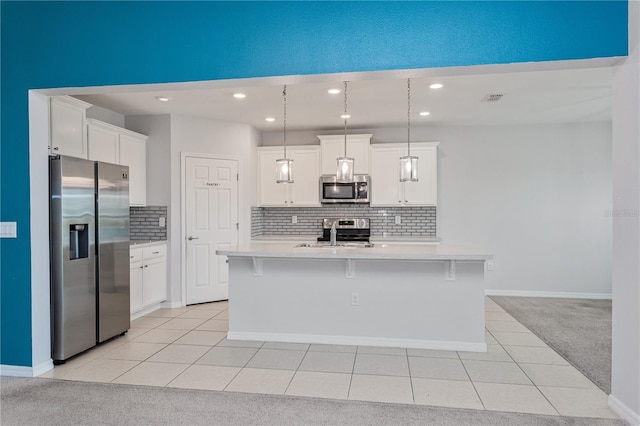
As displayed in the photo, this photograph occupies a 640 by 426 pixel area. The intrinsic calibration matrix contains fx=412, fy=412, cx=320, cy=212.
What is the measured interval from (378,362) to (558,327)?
232 cm

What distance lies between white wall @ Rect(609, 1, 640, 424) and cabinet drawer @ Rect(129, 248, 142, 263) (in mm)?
4453

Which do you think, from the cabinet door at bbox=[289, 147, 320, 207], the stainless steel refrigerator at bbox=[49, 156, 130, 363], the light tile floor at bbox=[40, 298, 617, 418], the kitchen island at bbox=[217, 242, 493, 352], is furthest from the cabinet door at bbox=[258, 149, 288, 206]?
the light tile floor at bbox=[40, 298, 617, 418]

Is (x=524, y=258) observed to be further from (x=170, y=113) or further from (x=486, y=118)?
(x=170, y=113)

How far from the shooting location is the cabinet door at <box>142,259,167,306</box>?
4.89 metres

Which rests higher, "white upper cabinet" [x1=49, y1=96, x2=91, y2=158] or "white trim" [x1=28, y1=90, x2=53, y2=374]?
"white upper cabinet" [x1=49, y1=96, x2=91, y2=158]

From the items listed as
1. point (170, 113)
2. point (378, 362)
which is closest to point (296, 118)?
point (170, 113)

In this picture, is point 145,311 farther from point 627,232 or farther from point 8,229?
point 627,232

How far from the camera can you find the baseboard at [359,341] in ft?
12.2

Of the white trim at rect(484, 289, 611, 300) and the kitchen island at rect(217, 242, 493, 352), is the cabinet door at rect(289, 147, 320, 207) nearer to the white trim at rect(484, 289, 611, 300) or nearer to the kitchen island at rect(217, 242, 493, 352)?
the kitchen island at rect(217, 242, 493, 352)

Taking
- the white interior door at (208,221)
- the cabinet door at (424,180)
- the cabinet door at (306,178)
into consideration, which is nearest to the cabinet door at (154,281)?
the white interior door at (208,221)

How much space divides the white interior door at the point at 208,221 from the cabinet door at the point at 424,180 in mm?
2534

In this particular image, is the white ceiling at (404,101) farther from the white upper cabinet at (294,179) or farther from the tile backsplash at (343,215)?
the tile backsplash at (343,215)

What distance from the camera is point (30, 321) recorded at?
10.4 feet

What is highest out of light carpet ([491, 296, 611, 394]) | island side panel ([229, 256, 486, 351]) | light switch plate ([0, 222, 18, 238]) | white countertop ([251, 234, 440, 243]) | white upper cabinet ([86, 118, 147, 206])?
white upper cabinet ([86, 118, 147, 206])
